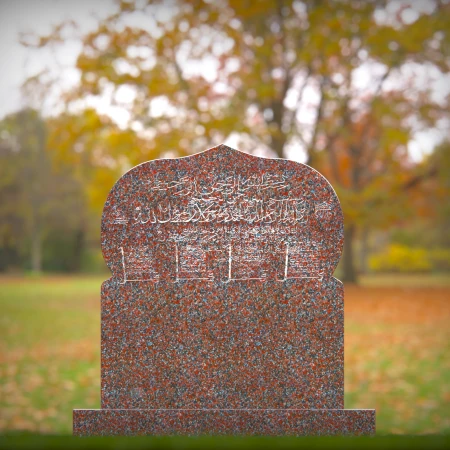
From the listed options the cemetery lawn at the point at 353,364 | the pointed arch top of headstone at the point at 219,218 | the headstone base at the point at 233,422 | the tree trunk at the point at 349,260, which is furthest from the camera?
the tree trunk at the point at 349,260

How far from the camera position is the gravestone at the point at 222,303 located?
4777mm

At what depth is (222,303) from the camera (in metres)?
4.90

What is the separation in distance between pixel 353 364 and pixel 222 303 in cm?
611

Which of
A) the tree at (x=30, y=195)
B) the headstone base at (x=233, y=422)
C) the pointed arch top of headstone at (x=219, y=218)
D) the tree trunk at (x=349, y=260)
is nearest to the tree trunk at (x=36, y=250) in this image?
the tree at (x=30, y=195)

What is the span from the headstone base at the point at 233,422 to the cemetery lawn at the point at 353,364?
45.7 inches

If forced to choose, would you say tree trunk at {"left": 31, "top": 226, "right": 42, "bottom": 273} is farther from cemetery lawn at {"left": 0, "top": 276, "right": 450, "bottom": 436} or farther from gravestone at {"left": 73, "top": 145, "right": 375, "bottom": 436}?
gravestone at {"left": 73, "top": 145, "right": 375, "bottom": 436}

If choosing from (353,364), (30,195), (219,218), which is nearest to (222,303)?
(219,218)

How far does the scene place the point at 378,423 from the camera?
7309 millimetres

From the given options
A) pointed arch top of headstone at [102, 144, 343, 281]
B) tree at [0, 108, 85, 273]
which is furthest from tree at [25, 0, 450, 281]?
tree at [0, 108, 85, 273]

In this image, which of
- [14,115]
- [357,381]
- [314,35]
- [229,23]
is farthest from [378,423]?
[14,115]

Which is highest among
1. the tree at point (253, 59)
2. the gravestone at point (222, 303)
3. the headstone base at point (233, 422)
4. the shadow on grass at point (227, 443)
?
the tree at point (253, 59)

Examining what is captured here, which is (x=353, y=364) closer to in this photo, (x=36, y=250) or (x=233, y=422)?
(x=233, y=422)

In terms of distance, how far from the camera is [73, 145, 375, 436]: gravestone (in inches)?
188

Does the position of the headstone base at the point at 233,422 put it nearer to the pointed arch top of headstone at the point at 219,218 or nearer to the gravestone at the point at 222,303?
the gravestone at the point at 222,303
